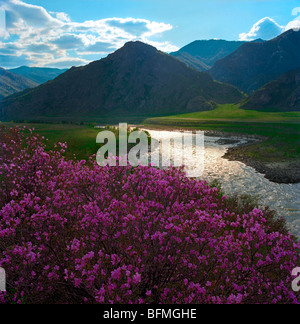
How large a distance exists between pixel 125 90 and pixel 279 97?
94606 millimetres

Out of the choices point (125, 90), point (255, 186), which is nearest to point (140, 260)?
point (255, 186)

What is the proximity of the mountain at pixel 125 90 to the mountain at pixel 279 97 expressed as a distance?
2088 centimetres

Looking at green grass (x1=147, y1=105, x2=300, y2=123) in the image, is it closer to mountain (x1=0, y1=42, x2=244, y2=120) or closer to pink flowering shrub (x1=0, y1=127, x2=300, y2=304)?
mountain (x1=0, y1=42, x2=244, y2=120)

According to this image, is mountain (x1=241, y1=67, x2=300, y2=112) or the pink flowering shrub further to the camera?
mountain (x1=241, y1=67, x2=300, y2=112)

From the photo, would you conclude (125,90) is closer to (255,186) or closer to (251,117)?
(251,117)

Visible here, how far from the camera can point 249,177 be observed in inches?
845

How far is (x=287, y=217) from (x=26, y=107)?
17938 cm

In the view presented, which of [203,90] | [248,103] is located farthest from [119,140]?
[203,90]

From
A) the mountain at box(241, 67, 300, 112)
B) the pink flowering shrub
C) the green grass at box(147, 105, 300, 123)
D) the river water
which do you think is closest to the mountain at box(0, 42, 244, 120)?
the mountain at box(241, 67, 300, 112)

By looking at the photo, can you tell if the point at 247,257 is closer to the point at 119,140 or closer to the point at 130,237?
the point at 130,237

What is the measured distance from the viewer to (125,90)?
586 ft

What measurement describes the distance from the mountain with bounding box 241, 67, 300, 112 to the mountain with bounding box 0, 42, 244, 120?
20883 mm

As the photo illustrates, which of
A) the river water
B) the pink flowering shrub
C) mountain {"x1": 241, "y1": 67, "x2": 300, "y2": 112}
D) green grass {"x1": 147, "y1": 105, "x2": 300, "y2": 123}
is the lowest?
the river water

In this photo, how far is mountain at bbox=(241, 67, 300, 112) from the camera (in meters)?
119
